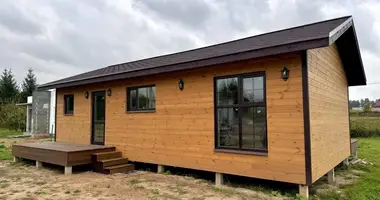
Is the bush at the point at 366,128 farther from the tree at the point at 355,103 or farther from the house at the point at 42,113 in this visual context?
the tree at the point at 355,103

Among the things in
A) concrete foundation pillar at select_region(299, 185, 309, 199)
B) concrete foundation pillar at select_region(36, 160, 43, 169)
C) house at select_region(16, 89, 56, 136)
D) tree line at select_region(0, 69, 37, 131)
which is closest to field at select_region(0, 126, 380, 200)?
concrete foundation pillar at select_region(299, 185, 309, 199)

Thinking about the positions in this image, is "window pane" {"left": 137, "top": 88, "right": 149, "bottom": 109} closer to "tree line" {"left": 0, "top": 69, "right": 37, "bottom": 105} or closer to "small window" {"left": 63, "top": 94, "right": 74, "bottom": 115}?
"small window" {"left": 63, "top": 94, "right": 74, "bottom": 115}

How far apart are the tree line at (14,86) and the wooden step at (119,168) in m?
28.3

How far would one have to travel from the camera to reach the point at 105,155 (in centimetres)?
692

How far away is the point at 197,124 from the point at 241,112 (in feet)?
3.69

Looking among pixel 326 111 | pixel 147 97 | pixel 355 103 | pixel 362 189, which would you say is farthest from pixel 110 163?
pixel 355 103

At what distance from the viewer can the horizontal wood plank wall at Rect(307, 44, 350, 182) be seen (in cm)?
464

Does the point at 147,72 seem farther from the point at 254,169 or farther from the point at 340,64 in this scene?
the point at 340,64

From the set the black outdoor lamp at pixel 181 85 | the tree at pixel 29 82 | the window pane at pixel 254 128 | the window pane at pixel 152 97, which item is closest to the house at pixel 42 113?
the window pane at pixel 152 97

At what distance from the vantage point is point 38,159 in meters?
7.30

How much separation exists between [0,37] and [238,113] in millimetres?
16849

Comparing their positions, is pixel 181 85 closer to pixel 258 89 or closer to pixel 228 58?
pixel 228 58

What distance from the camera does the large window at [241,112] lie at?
16.1 feet

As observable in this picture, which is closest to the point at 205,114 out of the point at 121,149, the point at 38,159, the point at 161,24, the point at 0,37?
the point at 121,149
